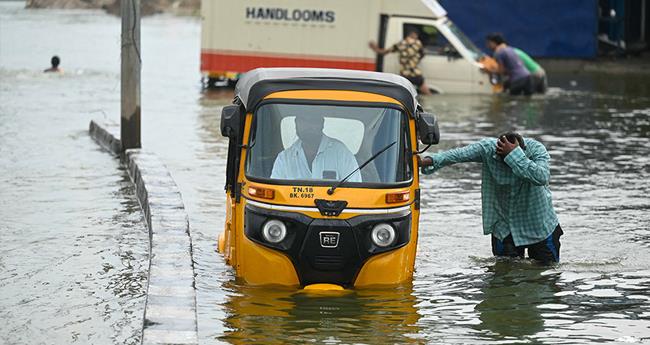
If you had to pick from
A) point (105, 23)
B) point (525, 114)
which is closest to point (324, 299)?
point (525, 114)

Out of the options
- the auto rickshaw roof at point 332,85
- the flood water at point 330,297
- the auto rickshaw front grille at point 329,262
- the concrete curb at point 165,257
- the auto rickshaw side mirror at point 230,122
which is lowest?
the flood water at point 330,297

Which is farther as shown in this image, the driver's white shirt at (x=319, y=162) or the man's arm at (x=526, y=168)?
the man's arm at (x=526, y=168)

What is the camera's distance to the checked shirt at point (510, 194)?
10.4 meters

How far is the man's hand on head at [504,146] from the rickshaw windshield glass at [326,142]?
870mm

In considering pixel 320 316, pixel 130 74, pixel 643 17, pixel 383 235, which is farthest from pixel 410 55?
pixel 320 316

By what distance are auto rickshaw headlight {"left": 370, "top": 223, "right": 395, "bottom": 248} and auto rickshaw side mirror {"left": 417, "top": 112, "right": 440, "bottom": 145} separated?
2.44ft

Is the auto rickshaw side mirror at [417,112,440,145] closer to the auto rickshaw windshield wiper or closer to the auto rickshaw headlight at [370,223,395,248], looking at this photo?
the auto rickshaw windshield wiper

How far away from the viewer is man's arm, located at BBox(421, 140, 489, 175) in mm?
10305

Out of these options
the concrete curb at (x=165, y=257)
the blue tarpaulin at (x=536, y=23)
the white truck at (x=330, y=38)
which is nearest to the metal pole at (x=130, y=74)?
the concrete curb at (x=165, y=257)

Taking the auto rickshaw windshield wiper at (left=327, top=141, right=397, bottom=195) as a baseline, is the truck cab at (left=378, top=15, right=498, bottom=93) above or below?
below

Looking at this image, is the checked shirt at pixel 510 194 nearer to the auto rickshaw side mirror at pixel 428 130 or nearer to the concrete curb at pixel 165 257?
the auto rickshaw side mirror at pixel 428 130

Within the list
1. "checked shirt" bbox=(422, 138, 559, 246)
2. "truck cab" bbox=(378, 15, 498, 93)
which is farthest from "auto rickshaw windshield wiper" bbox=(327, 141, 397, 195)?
"truck cab" bbox=(378, 15, 498, 93)

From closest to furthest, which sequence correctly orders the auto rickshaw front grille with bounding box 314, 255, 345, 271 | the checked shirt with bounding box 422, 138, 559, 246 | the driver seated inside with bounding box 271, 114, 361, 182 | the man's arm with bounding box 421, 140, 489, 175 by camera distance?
the auto rickshaw front grille with bounding box 314, 255, 345, 271
the driver seated inside with bounding box 271, 114, 361, 182
the man's arm with bounding box 421, 140, 489, 175
the checked shirt with bounding box 422, 138, 559, 246

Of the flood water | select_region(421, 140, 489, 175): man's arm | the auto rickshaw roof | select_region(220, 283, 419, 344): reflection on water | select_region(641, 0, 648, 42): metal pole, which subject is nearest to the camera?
select_region(220, 283, 419, 344): reflection on water
